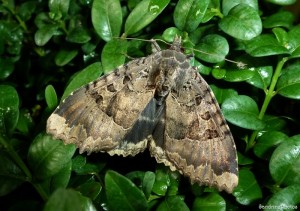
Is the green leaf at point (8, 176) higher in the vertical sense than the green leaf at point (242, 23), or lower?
lower

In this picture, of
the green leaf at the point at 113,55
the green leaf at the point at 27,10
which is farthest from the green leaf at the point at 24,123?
the green leaf at the point at 27,10

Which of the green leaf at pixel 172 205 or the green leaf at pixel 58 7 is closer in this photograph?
the green leaf at pixel 172 205

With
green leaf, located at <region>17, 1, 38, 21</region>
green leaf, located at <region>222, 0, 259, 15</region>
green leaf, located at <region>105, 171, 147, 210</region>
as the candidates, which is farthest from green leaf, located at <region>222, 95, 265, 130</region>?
green leaf, located at <region>17, 1, 38, 21</region>

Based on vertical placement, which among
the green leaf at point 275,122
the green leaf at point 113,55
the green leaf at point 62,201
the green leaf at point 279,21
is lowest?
the green leaf at point 275,122

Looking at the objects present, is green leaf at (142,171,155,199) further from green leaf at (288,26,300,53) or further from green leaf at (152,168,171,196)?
green leaf at (288,26,300,53)

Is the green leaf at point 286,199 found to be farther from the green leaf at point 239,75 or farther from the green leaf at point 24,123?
the green leaf at point 24,123

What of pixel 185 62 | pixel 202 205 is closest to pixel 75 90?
pixel 185 62

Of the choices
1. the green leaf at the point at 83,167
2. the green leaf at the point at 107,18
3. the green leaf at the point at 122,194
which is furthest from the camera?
the green leaf at the point at 107,18
